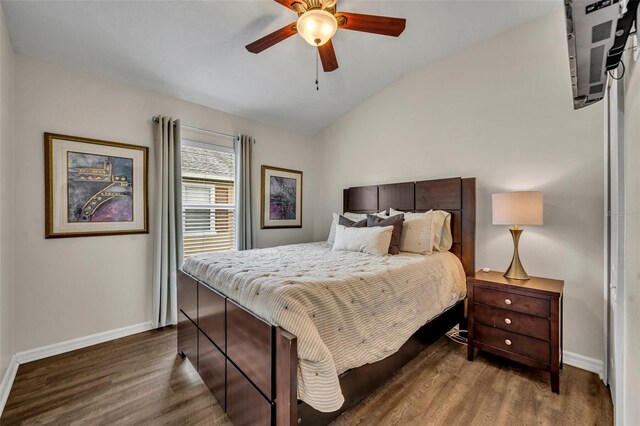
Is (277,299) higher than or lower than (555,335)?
higher

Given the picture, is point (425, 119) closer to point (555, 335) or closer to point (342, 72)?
point (342, 72)

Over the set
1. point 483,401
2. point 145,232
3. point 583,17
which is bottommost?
point 483,401

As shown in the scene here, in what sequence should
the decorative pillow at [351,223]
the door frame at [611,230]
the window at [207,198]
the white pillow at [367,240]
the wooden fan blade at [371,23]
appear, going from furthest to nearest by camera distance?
the window at [207,198]
the decorative pillow at [351,223]
the white pillow at [367,240]
the wooden fan blade at [371,23]
the door frame at [611,230]

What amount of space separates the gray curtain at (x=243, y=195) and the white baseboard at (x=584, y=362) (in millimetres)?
3340

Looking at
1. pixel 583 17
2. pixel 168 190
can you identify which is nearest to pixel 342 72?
pixel 168 190

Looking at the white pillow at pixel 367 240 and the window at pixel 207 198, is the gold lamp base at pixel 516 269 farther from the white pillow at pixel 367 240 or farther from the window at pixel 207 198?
the window at pixel 207 198

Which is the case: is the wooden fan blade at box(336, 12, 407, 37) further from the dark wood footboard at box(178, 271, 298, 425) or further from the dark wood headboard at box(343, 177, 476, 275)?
the dark wood footboard at box(178, 271, 298, 425)

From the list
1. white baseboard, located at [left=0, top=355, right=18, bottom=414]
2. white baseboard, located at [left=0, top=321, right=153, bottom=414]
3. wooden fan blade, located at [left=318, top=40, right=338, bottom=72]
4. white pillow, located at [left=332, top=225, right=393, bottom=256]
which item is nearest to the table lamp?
white pillow, located at [left=332, top=225, right=393, bottom=256]

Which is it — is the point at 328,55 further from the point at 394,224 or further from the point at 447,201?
the point at 447,201

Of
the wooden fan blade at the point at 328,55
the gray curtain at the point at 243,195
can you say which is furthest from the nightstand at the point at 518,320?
the gray curtain at the point at 243,195

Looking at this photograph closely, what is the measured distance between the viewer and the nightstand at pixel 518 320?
6.49 feet

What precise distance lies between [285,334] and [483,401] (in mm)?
1544

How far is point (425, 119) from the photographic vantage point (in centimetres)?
323

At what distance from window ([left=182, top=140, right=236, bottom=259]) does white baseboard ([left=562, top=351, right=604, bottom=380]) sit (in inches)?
139
